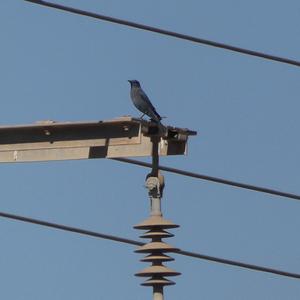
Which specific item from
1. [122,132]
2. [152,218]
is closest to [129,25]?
[122,132]

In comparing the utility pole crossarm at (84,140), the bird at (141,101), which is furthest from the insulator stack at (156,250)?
the bird at (141,101)

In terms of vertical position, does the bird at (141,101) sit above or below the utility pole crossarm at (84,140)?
above

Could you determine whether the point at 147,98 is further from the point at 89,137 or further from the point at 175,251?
the point at 175,251

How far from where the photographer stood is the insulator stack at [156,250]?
38.0 feet

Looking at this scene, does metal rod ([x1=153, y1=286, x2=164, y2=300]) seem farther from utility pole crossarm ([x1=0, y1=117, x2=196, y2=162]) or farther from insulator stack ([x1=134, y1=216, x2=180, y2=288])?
utility pole crossarm ([x1=0, y1=117, x2=196, y2=162])

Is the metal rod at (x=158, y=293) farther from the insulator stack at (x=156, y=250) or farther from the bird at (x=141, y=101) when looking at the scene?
the bird at (x=141, y=101)

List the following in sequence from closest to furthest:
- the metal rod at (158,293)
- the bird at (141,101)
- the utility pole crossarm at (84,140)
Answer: the metal rod at (158,293)
the utility pole crossarm at (84,140)
the bird at (141,101)

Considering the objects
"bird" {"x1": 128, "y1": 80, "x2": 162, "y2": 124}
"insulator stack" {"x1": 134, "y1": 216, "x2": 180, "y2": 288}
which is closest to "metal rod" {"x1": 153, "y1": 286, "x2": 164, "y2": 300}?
"insulator stack" {"x1": 134, "y1": 216, "x2": 180, "y2": 288}

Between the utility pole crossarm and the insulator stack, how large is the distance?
0.84 meters

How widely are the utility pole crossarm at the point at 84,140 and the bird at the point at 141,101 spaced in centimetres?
50

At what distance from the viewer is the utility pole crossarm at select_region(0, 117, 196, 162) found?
12406 mm

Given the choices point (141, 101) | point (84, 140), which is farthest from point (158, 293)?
point (141, 101)

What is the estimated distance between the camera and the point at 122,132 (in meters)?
12.6

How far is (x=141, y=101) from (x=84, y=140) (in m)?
1.81
